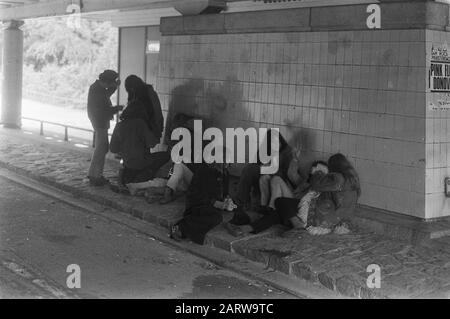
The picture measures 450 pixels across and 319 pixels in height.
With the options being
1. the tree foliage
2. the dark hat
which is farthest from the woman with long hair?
the tree foliage

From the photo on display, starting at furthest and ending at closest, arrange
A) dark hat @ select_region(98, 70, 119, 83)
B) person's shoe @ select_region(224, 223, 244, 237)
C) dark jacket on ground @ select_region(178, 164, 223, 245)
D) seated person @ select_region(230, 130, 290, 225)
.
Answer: dark hat @ select_region(98, 70, 119, 83) < seated person @ select_region(230, 130, 290, 225) < dark jacket on ground @ select_region(178, 164, 223, 245) < person's shoe @ select_region(224, 223, 244, 237)

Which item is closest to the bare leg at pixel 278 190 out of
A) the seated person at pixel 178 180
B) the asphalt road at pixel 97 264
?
the asphalt road at pixel 97 264

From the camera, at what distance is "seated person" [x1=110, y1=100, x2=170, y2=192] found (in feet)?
28.9

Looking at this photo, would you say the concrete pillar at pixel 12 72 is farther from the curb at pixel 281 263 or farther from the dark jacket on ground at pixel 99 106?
the curb at pixel 281 263

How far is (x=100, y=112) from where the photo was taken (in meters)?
9.49

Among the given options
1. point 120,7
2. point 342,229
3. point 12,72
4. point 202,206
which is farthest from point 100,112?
point 12,72

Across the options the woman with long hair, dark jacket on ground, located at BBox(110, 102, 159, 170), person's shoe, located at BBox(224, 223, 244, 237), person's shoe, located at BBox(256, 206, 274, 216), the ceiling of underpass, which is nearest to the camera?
the woman with long hair

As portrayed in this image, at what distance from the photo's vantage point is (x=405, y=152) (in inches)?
258

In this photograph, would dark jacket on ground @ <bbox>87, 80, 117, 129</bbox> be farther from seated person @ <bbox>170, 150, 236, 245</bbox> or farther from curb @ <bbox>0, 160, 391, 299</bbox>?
seated person @ <bbox>170, 150, 236, 245</bbox>

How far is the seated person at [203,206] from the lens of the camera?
7023 millimetres

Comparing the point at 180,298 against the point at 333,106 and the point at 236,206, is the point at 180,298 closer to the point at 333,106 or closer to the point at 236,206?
the point at 236,206

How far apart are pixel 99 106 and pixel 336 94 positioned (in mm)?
4029

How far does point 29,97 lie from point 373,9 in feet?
94.4
